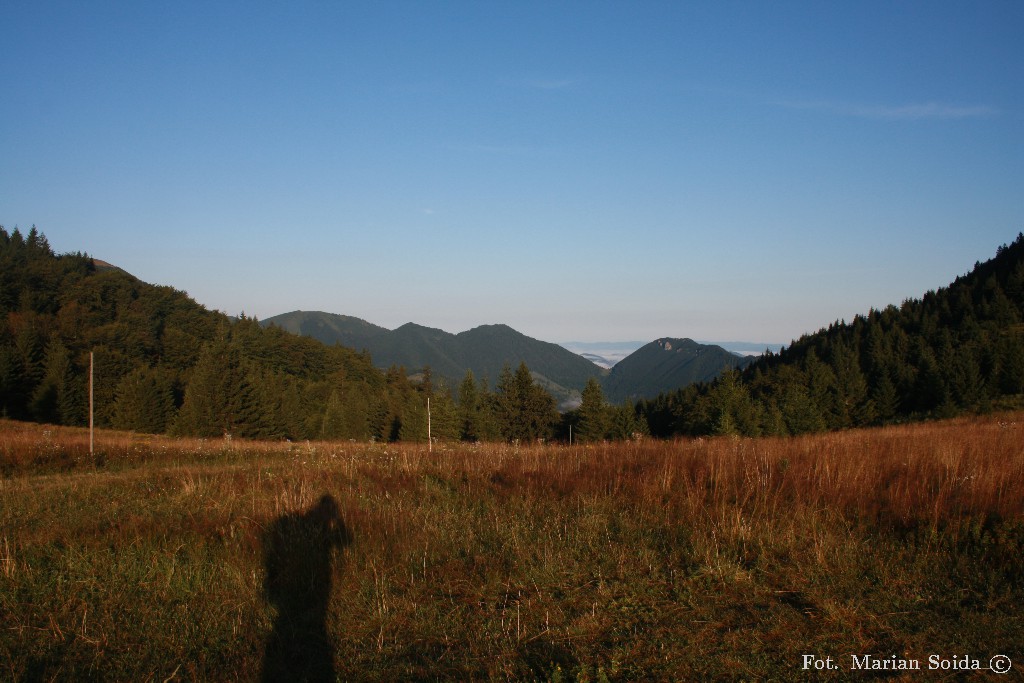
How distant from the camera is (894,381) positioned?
5838cm

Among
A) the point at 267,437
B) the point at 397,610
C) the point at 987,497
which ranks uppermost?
the point at 987,497

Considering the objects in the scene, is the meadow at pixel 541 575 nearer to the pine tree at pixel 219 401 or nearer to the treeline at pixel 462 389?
the treeline at pixel 462 389

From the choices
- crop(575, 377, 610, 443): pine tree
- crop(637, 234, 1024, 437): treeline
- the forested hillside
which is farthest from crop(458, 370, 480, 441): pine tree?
crop(637, 234, 1024, 437): treeline

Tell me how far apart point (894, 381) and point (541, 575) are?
217 feet

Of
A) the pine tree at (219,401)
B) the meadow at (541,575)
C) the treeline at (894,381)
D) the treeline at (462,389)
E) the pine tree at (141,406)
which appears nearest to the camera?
the meadow at (541,575)

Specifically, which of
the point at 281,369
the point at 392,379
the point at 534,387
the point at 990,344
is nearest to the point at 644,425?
the point at 534,387

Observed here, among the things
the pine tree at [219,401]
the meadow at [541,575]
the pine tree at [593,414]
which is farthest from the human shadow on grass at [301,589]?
the pine tree at [219,401]

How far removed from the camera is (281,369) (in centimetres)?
9631

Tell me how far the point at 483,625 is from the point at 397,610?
71 centimetres

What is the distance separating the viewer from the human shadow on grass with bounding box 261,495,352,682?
142 inches

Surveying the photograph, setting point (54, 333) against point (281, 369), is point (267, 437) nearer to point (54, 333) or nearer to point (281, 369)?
point (54, 333)

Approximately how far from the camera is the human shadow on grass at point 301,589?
11.8 feet

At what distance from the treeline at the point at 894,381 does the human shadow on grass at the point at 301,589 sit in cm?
2348

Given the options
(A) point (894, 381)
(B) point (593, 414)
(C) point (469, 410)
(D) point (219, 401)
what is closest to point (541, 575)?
(B) point (593, 414)
